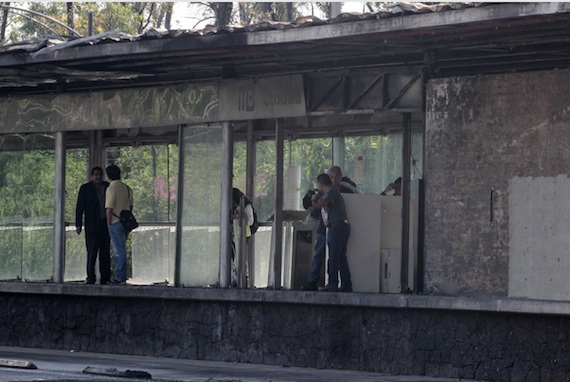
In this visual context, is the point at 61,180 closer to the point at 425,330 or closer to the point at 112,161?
the point at 112,161

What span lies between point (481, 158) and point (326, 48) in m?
2.06

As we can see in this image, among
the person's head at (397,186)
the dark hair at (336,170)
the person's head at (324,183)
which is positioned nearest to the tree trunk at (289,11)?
the person's head at (397,186)

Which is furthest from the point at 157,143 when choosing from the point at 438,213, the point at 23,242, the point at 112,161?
the point at 438,213

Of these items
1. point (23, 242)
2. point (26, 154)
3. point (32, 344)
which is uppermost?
point (26, 154)

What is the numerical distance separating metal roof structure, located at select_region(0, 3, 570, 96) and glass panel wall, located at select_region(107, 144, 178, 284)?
1968 mm

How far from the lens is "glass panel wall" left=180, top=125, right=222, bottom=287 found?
17141mm

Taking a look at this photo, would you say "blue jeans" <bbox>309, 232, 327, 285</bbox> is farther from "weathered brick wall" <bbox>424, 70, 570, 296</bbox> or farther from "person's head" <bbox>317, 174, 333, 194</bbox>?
"weathered brick wall" <bbox>424, 70, 570, 296</bbox>

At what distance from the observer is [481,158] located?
573 inches

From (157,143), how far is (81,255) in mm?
1929

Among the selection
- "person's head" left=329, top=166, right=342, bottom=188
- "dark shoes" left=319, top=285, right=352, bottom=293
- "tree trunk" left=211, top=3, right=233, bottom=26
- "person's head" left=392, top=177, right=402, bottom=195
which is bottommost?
"dark shoes" left=319, top=285, right=352, bottom=293

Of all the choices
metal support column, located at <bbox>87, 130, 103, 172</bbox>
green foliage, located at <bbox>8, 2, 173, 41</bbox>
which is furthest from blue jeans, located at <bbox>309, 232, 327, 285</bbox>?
green foliage, located at <bbox>8, 2, 173, 41</bbox>

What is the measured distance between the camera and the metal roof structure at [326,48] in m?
13.1

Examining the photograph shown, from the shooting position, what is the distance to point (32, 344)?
719 inches

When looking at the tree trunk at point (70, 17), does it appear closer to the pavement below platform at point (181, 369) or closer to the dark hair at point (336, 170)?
the pavement below platform at point (181, 369)
